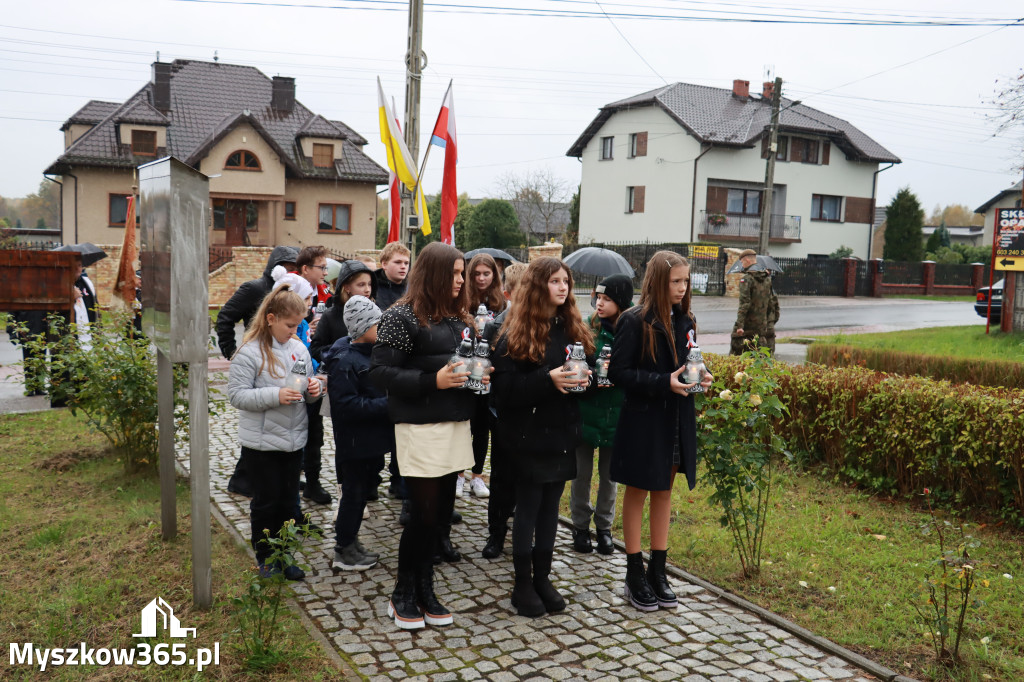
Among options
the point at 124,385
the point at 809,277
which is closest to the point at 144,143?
the point at 809,277

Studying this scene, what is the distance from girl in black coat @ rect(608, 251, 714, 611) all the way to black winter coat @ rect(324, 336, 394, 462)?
4.75ft

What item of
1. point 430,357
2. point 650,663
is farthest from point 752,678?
point 430,357

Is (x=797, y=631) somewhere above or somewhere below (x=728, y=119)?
below

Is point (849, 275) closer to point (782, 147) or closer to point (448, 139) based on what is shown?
point (782, 147)

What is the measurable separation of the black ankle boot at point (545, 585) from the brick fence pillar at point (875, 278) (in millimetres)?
38436

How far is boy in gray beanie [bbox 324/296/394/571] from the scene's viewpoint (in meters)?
4.88

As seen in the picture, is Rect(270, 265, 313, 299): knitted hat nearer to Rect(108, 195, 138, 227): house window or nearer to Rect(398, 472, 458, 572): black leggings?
Rect(398, 472, 458, 572): black leggings

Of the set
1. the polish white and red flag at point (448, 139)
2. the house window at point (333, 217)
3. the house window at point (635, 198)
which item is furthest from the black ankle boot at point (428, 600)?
the house window at point (635, 198)

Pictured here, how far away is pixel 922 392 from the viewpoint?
627 centimetres

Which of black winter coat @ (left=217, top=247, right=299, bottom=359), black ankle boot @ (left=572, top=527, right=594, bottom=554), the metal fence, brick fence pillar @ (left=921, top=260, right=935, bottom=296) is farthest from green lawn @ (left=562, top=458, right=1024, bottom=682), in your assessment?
brick fence pillar @ (left=921, top=260, right=935, bottom=296)

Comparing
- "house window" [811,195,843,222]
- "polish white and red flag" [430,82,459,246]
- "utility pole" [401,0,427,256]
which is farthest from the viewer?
"house window" [811,195,843,222]

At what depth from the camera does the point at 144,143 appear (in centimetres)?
3584

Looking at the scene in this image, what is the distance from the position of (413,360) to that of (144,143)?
36.7 meters

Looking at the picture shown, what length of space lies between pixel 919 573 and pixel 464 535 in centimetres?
299
